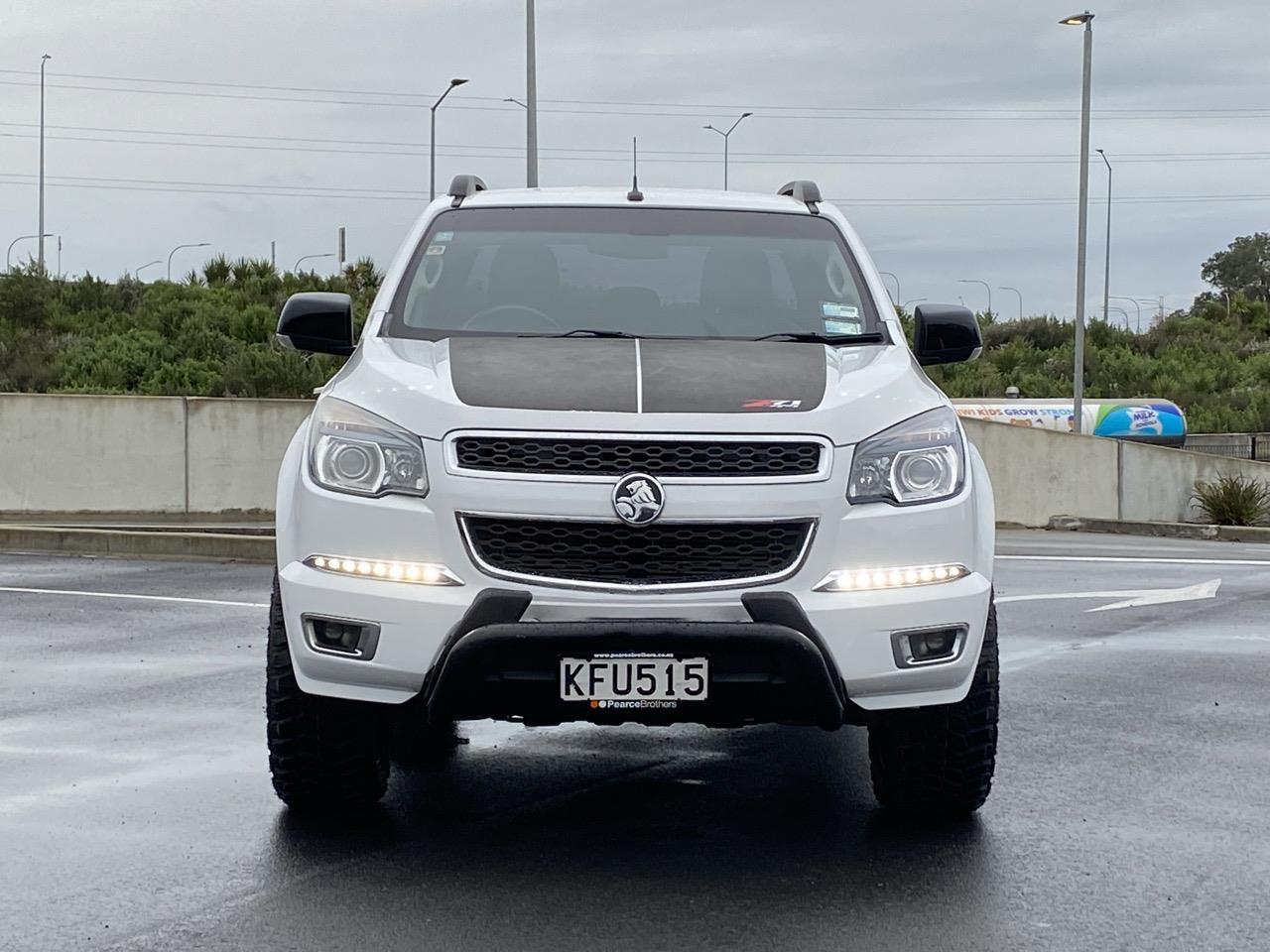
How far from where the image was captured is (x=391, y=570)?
5.36 metres

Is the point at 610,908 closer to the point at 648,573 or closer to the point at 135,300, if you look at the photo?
the point at 648,573

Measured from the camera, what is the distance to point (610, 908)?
200 inches

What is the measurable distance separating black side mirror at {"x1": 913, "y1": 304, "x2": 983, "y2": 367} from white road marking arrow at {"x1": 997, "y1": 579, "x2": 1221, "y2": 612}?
21.2 feet

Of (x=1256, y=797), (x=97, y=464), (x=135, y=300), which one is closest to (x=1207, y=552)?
(x=97, y=464)

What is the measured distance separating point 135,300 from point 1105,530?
3402 centimetres

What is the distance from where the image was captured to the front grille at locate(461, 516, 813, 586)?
5316 mm

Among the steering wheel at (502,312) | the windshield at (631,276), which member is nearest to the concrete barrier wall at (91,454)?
the windshield at (631,276)

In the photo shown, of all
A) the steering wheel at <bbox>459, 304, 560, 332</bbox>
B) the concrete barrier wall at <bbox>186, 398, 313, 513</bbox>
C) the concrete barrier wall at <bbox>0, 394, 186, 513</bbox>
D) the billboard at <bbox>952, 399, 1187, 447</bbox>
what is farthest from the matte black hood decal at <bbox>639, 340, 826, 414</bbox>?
the billboard at <bbox>952, 399, 1187, 447</bbox>

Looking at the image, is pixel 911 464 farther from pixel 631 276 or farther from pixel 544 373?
pixel 631 276

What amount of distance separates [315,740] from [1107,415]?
46.0m

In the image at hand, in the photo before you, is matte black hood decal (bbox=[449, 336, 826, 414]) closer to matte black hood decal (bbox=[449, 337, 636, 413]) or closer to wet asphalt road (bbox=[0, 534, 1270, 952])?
matte black hood decal (bbox=[449, 337, 636, 413])

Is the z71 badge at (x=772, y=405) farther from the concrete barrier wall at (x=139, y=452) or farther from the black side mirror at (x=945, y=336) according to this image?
the concrete barrier wall at (x=139, y=452)

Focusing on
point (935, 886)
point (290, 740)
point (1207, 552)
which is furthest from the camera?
point (1207, 552)

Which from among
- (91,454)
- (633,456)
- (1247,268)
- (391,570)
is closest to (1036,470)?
(91,454)
